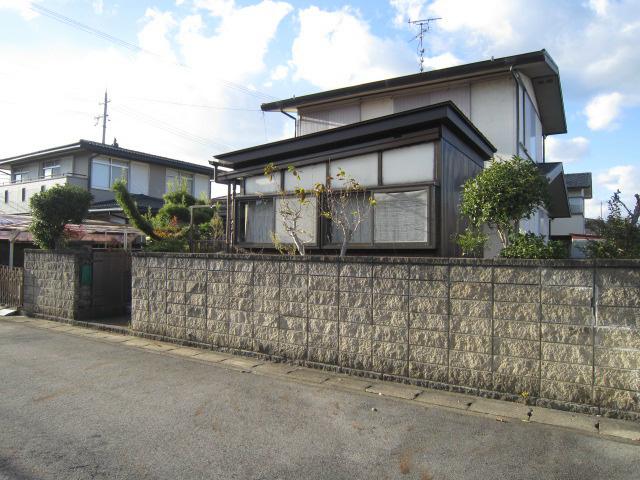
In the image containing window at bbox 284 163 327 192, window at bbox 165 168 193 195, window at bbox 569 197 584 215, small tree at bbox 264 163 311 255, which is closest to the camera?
small tree at bbox 264 163 311 255

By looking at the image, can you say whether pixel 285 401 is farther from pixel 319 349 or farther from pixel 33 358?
pixel 33 358

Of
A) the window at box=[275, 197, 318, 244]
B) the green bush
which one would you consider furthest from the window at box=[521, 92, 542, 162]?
the green bush

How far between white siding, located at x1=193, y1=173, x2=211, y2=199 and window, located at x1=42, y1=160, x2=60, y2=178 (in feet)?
25.4

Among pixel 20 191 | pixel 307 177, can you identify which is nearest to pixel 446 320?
pixel 307 177

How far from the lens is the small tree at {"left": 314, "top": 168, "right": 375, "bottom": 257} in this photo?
7875 mm

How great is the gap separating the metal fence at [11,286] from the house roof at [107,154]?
42.6ft

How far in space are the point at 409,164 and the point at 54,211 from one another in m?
8.71

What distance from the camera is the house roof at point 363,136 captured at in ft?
24.4

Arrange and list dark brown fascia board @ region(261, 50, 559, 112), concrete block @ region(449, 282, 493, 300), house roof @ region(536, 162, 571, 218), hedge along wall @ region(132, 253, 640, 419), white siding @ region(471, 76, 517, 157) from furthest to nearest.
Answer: white siding @ region(471, 76, 517, 157)
dark brown fascia board @ region(261, 50, 559, 112)
house roof @ region(536, 162, 571, 218)
concrete block @ region(449, 282, 493, 300)
hedge along wall @ region(132, 253, 640, 419)

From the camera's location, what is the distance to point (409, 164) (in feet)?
25.2

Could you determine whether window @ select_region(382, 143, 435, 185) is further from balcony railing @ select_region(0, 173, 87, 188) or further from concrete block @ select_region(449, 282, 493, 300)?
balcony railing @ select_region(0, 173, 87, 188)

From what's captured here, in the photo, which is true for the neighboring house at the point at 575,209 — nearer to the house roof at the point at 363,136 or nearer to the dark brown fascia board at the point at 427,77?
the dark brown fascia board at the point at 427,77

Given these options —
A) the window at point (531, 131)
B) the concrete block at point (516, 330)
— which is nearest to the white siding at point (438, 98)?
the window at point (531, 131)

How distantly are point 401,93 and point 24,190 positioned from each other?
24282 millimetres
